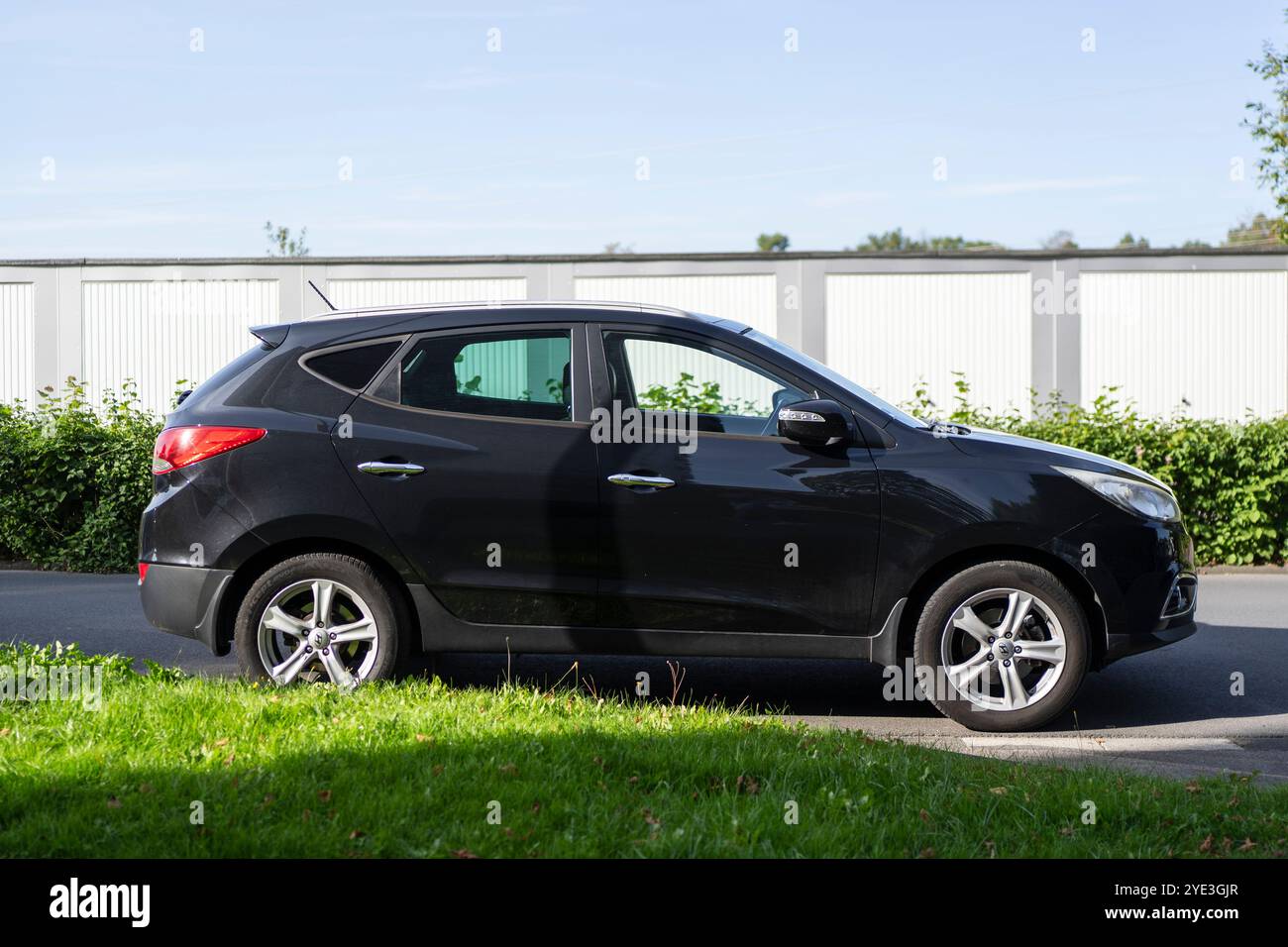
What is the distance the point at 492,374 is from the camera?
5906 millimetres

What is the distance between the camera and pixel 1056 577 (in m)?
5.66

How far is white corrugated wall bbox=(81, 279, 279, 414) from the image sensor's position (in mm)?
20094

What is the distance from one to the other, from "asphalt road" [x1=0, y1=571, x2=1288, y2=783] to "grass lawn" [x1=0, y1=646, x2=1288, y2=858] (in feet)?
3.00

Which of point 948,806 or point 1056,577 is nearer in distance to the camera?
point 948,806

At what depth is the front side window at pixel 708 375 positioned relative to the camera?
5828 mm

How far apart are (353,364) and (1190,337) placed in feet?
56.6

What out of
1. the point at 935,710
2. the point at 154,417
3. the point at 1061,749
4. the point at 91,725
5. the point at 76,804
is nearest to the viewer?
the point at 76,804

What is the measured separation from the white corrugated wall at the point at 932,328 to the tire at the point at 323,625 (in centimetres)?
1450

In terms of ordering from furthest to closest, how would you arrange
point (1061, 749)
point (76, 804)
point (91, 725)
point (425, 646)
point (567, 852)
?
point (425, 646) < point (1061, 749) < point (91, 725) < point (76, 804) < point (567, 852)

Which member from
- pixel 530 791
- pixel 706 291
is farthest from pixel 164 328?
pixel 530 791

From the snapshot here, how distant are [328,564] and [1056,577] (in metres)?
3.35

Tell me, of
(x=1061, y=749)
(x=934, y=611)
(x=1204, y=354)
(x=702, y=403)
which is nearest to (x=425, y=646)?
(x=702, y=403)

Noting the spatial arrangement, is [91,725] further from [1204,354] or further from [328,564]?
[1204,354]

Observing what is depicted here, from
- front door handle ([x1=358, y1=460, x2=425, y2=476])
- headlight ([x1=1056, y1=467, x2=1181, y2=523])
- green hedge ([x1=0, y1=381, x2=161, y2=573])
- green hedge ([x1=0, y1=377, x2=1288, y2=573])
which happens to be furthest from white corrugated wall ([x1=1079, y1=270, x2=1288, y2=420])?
front door handle ([x1=358, y1=460, x2=425, y2=476])
